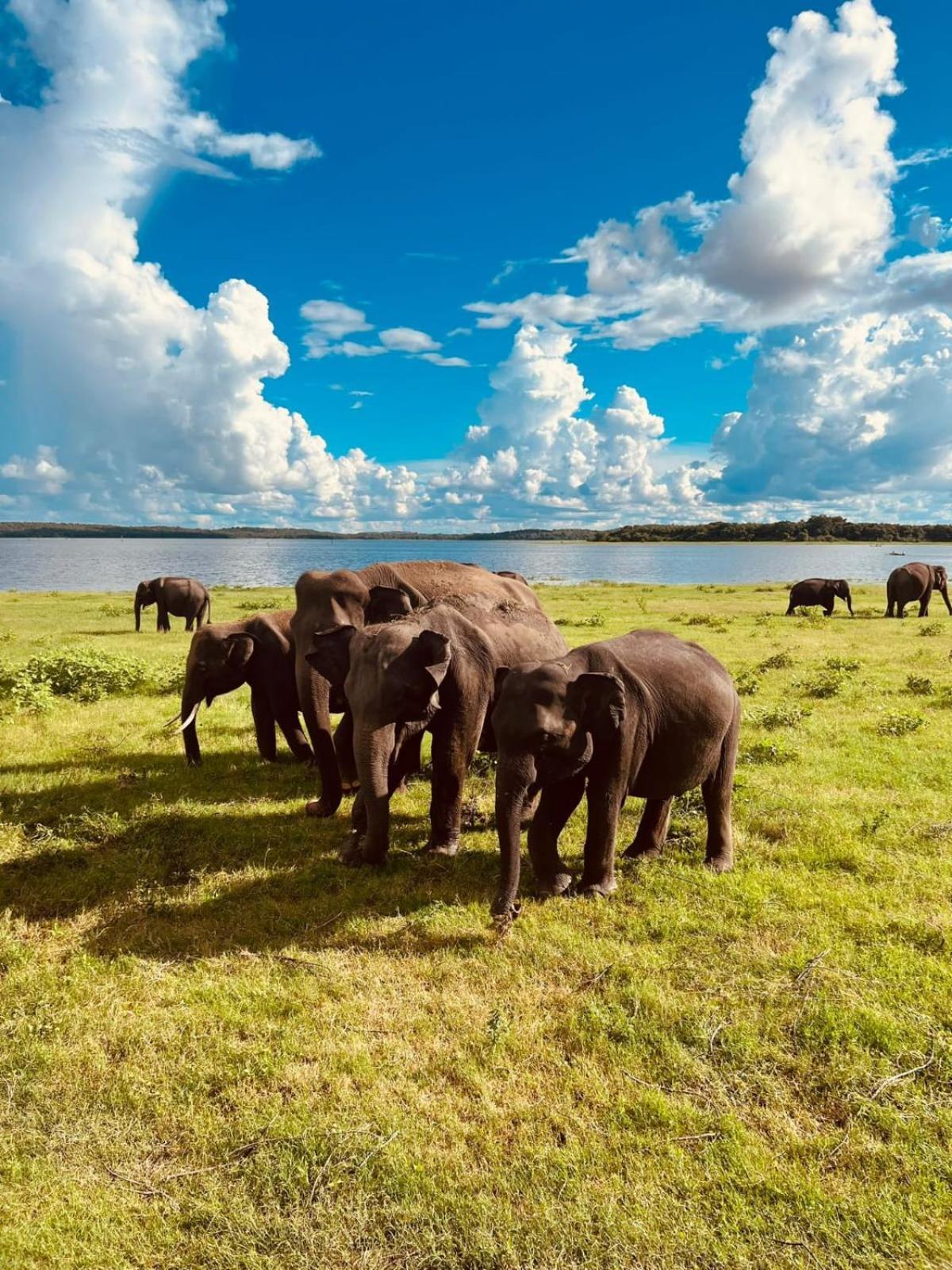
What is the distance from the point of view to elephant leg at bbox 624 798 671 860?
7957 millimetres

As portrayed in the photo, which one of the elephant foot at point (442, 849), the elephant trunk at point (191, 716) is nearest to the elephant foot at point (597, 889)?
the elephant foot at point (442, 849)

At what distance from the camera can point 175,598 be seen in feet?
100

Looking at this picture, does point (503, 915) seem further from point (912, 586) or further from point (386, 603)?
point (912, 586)

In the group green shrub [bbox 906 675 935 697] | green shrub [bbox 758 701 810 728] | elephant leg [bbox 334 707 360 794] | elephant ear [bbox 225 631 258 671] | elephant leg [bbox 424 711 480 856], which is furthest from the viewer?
green shrub [bbox 906 675 935 697]

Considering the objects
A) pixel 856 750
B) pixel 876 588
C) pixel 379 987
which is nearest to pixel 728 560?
pixel 876 588

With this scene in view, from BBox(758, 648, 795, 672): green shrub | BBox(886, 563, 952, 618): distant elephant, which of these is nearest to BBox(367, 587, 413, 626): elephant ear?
BBox(758, 648, 795, 672): green shrub

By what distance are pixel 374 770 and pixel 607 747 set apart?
234cm

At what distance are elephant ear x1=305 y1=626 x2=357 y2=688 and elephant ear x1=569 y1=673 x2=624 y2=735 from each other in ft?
11.2

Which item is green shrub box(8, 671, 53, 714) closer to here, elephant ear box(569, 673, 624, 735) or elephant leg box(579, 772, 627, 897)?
elephant leg box(579, 772, 627, 897)

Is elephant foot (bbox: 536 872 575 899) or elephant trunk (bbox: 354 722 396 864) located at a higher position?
elephant trunk (bbox: 354 722 396 864)

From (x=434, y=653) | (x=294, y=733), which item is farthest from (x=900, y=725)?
(x=294, y=733)

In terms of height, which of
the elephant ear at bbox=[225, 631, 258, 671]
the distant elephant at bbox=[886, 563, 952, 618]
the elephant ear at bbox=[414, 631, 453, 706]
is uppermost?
the distant elephant at bbox=[886, 563, 952, 618]

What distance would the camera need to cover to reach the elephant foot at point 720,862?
7617mm

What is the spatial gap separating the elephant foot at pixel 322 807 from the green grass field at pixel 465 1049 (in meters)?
0.20
